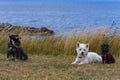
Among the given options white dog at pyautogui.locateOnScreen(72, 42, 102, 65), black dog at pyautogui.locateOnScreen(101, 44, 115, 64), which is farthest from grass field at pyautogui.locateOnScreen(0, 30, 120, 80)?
white dog at pyautogui.locateOnScreen(72, 42, 102, 65)

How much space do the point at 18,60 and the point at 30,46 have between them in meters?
2.39

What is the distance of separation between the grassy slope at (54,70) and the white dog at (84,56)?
0.24 m

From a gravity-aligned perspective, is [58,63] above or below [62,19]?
below

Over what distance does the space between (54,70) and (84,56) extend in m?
1.41

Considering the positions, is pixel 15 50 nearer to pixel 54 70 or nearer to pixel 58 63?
pixel 58 63

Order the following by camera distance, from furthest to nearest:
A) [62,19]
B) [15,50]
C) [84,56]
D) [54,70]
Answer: [62,19]
[15,50]
[84,56]
[54,70]

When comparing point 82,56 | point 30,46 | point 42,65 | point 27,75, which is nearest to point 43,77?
point 27,75

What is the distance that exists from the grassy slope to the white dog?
0.78ft

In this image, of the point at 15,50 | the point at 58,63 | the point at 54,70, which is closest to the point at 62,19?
the point at 15,50

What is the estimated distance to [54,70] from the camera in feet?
29.2

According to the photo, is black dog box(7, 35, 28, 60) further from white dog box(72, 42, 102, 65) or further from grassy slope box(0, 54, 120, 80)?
white dog box(72, 42, 102, 65)

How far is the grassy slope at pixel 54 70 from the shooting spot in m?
8.04

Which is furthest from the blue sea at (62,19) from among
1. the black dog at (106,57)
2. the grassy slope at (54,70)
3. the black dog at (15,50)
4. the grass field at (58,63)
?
the grassy slope at (54,70)

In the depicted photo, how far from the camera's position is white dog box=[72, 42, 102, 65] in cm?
980
